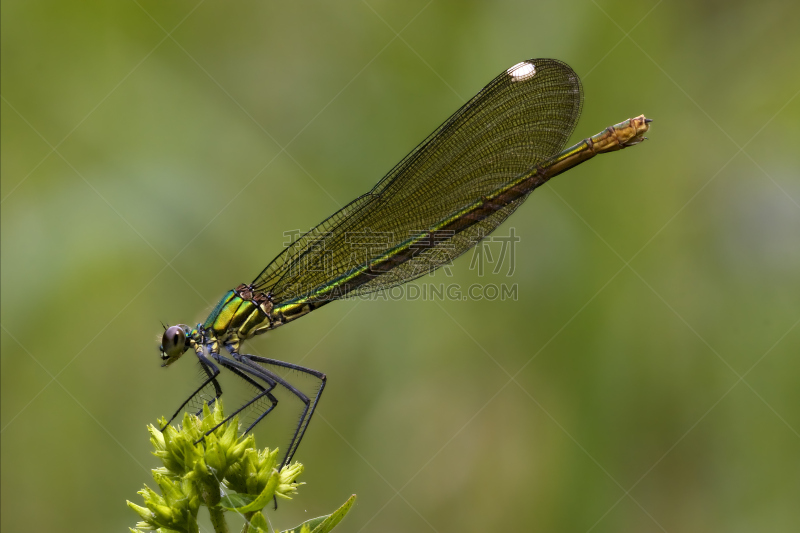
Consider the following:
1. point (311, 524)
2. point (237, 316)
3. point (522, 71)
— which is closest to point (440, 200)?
point (522, 71)

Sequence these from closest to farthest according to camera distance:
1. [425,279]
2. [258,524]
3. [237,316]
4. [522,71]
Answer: [258,524] < [237,316] < [522,71] < [425,279]

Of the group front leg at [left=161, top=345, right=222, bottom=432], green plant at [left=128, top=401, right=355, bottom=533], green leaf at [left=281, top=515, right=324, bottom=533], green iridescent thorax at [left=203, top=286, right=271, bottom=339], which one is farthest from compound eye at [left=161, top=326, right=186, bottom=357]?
green leaf at [left=281, top=515, right=324, bottom=533]

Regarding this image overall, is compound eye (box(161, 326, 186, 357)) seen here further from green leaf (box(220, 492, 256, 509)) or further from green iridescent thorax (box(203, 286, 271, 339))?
green leaf (box(220, 492, 256, 509))

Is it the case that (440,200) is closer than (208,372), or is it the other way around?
(208,372)

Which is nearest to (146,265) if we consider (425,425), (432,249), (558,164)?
(432,249)

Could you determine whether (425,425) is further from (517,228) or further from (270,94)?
(270,94)

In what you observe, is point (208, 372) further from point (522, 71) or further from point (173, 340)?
point (522, 71)

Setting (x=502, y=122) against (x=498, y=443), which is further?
(x=498, y=443)
